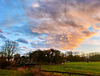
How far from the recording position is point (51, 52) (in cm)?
4112

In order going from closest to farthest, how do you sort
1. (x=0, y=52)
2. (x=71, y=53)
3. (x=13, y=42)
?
(x=0, y=52), (x=13, y=42), (x=71, y=53)

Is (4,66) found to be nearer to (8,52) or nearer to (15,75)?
(15,75)

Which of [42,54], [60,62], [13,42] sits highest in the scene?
A: [13,42]

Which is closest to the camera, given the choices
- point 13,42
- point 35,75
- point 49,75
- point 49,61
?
point 49,75

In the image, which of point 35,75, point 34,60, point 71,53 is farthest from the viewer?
point 71,53

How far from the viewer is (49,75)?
11.0 meters

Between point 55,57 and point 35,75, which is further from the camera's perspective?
point 55,57

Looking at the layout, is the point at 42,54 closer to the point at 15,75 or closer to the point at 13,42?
the point at 13,42

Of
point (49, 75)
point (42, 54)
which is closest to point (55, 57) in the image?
point (42, 54)

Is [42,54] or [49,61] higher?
[42,54]

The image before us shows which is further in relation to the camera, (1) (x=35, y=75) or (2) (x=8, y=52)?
(2) (x=8, y=52)

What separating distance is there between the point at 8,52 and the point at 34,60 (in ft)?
49.5

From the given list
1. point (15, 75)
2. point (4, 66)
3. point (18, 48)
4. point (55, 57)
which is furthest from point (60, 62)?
point (15, 75)

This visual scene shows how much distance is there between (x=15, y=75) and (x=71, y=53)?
9198 centimetres
